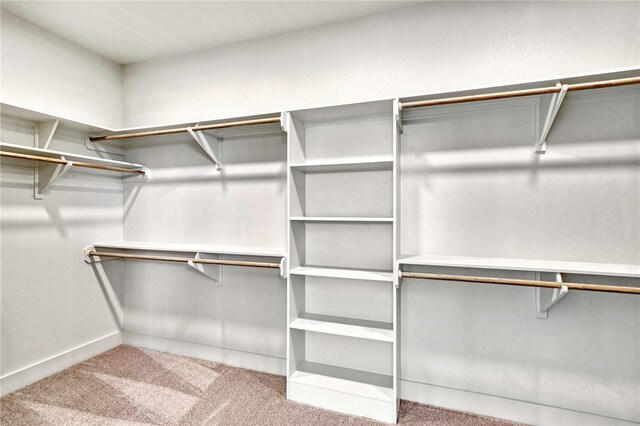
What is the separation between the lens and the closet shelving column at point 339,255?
2.11m

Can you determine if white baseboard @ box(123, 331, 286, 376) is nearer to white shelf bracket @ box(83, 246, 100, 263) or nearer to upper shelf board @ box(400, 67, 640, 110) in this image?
white shelf bracket @ box(83, 246, 100, 263)

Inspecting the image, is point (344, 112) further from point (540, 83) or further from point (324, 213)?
point (540, 83)

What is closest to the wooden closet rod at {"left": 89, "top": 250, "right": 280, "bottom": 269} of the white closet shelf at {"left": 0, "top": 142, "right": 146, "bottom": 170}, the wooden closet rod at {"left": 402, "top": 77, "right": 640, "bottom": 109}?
the white closet shelf at {"left": 0, "top": 142, "right": 146, "bottom": 170}

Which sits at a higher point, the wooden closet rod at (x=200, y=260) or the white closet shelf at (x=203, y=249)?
the white closet shelf at (x=203, y=249)

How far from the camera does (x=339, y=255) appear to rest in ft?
7.66

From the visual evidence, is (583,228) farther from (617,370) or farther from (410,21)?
(410,21)

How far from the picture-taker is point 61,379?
2.38 metres

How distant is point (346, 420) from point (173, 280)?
178 cm

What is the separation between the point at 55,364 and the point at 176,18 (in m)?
2.66


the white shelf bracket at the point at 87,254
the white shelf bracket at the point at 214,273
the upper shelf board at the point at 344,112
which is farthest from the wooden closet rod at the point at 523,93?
the white shelf bracket at the point at 87,254

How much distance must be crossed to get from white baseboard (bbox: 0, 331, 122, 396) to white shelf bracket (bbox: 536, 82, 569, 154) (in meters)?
3.54

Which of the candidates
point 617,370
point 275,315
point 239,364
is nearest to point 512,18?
point 617,370

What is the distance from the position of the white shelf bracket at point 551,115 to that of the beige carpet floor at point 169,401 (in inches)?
63.3

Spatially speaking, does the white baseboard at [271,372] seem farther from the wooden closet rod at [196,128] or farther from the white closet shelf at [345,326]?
the wooden closet rod at [196,128]
